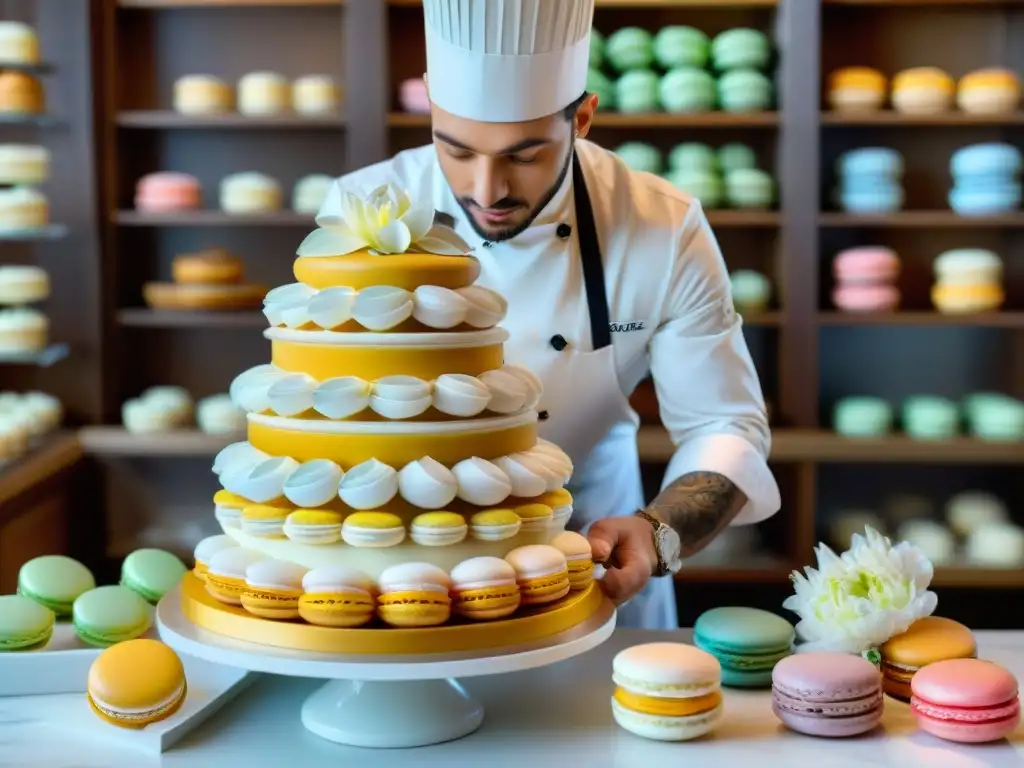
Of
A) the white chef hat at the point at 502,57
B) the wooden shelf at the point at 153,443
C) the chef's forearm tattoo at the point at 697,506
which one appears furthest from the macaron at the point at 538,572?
the wooden shelf at the point at 153,443

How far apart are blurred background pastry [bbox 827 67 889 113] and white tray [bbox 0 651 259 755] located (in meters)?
2.86

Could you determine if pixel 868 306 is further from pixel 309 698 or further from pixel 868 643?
pixel 309 698

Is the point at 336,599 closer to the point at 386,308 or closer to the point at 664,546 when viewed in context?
the point at 386,308

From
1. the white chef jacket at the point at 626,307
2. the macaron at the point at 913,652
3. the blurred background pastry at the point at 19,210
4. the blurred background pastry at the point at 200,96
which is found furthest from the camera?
the blurred background pastry at the point at 200,96

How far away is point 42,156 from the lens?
3.66 meters

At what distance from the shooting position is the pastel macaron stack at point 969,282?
150 inches

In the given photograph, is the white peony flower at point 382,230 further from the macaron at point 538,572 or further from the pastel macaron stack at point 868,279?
the pastel macaron stack at point 868,279

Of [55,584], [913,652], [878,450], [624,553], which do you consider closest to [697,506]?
[624,553]

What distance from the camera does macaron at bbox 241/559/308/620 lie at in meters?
1.28

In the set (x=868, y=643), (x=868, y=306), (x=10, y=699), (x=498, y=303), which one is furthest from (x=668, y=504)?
(x=868, y=306)

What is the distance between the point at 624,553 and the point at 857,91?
2.59 meters

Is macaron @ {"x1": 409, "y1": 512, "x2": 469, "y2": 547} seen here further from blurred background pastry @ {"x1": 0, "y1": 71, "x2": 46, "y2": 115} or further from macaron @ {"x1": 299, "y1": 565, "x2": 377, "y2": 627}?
blurred background pastry @ {"x1": 0, "y1": 71, "x2": 46, "y2": 115}

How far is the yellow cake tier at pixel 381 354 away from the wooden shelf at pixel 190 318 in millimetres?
2527

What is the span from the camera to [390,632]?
1.25 m
